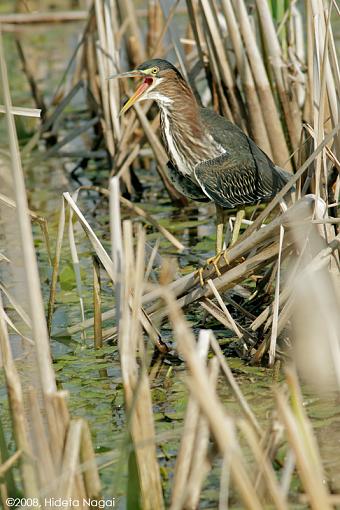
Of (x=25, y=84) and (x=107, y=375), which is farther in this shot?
(x=25, y=84)

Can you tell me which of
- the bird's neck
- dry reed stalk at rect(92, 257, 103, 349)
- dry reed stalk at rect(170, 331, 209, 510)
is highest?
the bird's neck

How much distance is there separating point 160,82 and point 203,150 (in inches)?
18.3

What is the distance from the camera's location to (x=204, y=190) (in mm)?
5426

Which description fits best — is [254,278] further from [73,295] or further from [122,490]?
[122,490]

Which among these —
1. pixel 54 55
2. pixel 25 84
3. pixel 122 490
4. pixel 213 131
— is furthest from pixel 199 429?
pixel 54 55

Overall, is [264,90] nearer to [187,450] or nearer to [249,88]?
[249,88]

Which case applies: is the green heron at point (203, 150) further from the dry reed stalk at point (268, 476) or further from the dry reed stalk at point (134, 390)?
the dry reed stalk at point (268, 476)

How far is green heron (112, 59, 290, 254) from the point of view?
5.59 m

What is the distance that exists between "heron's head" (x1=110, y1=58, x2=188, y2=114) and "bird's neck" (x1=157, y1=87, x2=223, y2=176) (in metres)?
0.02

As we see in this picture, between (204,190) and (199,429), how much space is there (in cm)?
271

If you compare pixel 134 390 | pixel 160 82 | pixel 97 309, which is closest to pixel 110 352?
pixel 97 309

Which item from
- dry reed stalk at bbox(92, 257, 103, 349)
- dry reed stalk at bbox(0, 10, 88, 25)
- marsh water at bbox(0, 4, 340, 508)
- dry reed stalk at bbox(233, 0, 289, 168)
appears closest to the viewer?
marsh water at bbox(0, 4, 340, 508)

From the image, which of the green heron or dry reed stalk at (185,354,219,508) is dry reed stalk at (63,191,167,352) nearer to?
the green heron

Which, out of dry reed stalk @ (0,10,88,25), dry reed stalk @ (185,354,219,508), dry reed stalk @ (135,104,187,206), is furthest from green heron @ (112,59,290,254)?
dry reed stalk @ (0,10,88,25)
